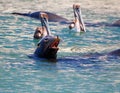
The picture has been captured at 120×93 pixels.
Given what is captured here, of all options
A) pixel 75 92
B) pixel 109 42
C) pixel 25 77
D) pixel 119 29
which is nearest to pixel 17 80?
pixel 25 77

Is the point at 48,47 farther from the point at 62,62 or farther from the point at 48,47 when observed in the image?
the point at 62,62

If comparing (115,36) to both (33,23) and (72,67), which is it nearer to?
(33,23)

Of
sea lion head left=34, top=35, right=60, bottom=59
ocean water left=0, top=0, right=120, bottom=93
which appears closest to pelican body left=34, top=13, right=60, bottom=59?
sea lion head left=34, top=35, right=60, bottom=59

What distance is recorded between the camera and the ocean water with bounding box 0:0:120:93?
40.6ft

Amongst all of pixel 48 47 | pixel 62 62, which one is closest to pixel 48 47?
pixel 48 47

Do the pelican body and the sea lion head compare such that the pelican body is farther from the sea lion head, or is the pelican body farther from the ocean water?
the ocean water

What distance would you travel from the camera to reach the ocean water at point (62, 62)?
40.6 feet

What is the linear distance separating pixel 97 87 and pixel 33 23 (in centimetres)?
1033

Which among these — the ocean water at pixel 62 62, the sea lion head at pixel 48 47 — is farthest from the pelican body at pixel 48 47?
the ocean water at pixel 62 62

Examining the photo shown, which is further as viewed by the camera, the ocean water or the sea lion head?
the sea lion head

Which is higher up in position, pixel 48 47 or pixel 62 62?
pixel 48 47

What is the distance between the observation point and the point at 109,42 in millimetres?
18141

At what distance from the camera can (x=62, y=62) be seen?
1443 centimetres

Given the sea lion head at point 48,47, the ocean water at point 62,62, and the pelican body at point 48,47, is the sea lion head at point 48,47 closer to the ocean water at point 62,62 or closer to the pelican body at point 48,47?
the pelican body at point 48,47
